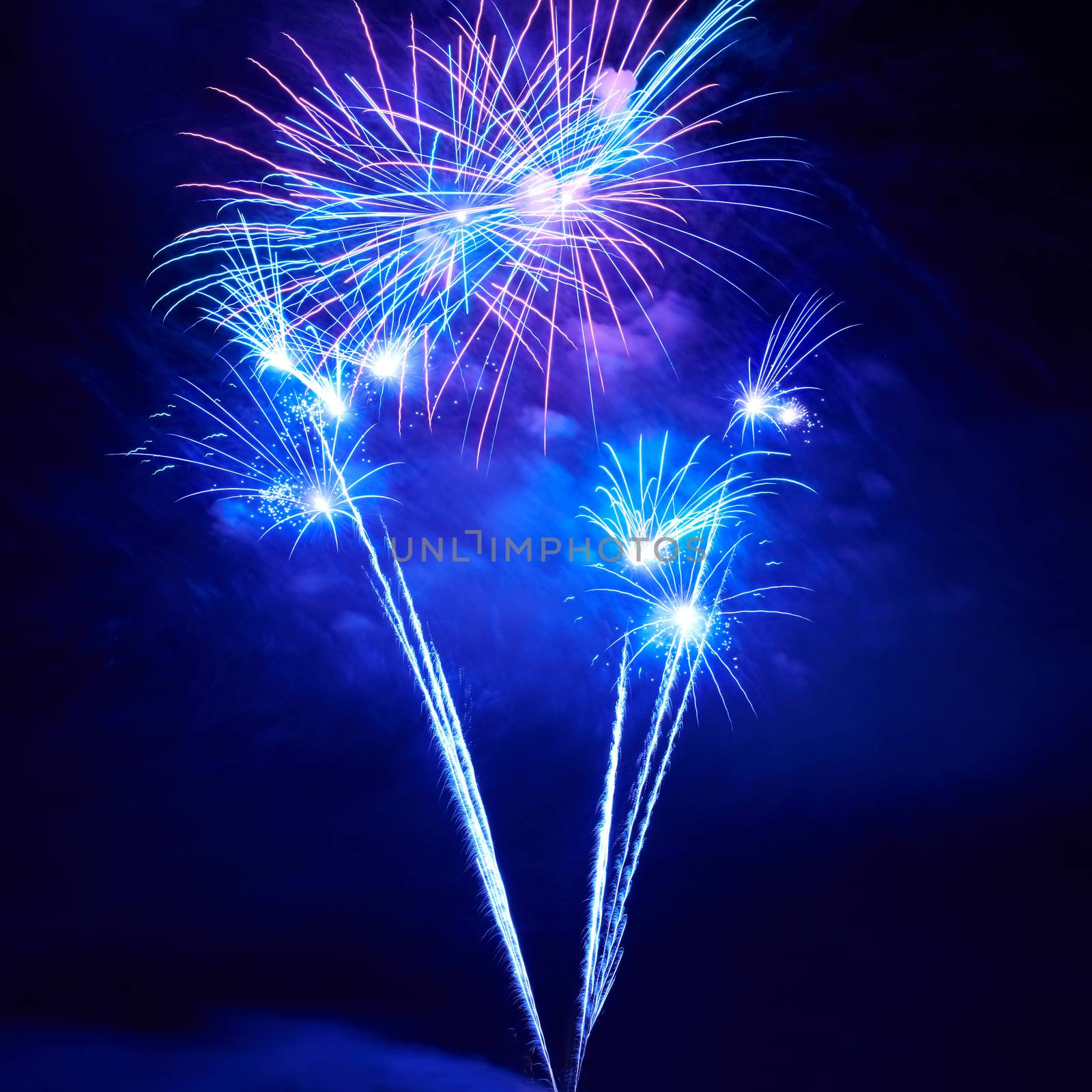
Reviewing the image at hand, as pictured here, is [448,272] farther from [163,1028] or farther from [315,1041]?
[163,1028]

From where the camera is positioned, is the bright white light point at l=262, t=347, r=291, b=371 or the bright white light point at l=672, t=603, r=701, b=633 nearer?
the bright white light point at l=262, t=347, r=291, b=371

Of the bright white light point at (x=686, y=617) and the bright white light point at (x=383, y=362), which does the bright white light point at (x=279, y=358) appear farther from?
the bright white light point at (x=686, y=617)

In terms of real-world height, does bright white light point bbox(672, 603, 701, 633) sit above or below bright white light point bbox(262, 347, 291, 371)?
below

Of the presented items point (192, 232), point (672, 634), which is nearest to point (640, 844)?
point (672, 634)

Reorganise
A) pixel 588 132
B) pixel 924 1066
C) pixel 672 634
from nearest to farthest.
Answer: pixel 588 132, pixel 672 634, pixel 924 1066

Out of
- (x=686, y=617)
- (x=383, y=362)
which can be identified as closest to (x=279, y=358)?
(x=383, y=362)

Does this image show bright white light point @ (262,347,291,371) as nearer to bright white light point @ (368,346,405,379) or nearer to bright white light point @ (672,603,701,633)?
bright white light point @ (368,346,405,379)

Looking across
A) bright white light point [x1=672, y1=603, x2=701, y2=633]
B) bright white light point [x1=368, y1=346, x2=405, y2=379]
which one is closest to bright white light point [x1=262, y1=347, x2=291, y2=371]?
bright white light point [x1=368, y1=346, x2=405, y2=379]

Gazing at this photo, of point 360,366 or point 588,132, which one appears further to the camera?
point 360,366

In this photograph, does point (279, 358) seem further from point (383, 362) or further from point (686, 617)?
point (686, 617)
